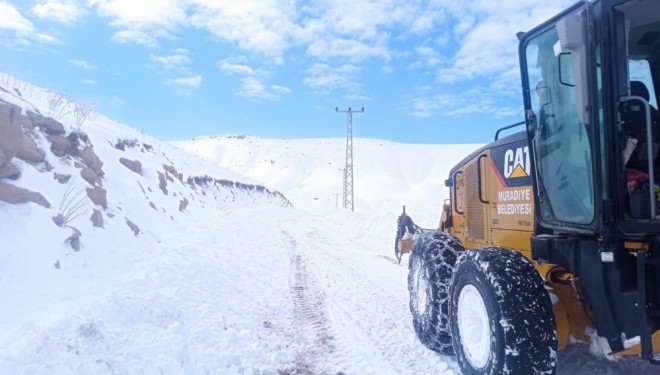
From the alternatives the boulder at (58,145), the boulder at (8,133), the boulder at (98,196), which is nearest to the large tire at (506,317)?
the boulder at (8,133)

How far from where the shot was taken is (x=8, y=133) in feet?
21.8

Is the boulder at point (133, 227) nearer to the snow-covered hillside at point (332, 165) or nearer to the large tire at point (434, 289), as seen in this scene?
the large tire at point (434, 289)

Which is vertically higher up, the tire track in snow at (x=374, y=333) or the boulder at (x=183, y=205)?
the boulder at (x=183, y=205)

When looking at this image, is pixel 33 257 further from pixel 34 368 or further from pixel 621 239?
pixel 621 239

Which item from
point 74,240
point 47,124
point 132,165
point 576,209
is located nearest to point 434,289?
point 576,209

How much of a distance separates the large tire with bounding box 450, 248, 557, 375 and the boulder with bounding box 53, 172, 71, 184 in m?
7.52

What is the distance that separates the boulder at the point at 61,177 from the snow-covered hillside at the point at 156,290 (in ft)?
0.08

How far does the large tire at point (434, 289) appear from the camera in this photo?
473 cm

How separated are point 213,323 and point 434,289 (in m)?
2.58

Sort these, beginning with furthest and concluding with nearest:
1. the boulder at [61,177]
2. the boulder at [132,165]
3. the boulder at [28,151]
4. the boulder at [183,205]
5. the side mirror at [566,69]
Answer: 1. the boulder at [183,205]
2. the boulder at [132,165]
3. the boulder at [61,177]
4. the boulder at [28,151]
5. the side mirror at [566,69]

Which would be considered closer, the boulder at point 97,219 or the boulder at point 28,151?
the boulder at point 28,151

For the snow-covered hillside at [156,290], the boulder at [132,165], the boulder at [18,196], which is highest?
the boulder at [132,165]

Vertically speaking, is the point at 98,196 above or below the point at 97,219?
above

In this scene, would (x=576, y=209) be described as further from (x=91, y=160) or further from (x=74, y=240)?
(x=91, y=160)
